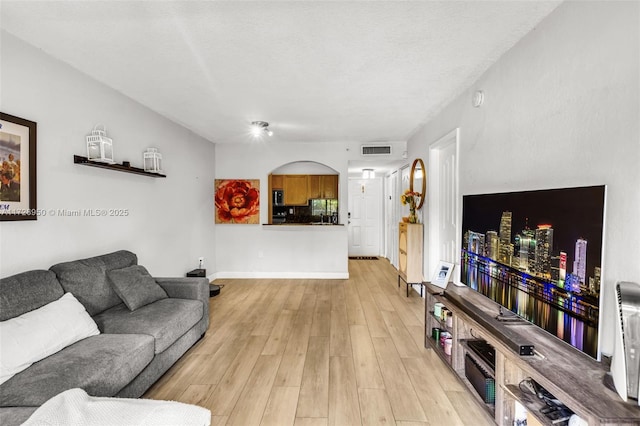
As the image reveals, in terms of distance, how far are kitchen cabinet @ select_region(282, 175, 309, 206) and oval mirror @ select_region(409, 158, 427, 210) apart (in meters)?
2.36

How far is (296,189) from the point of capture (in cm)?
638

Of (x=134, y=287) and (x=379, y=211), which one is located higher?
(x=379, y=211)

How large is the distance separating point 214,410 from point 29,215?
6.40ft

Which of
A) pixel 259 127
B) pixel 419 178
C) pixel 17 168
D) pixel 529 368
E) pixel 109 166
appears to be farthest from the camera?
pixel 419 178

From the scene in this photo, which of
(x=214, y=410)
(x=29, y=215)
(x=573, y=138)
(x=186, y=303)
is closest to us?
(x=573, y=138)

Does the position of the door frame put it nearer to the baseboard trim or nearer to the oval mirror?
the baseboard trim

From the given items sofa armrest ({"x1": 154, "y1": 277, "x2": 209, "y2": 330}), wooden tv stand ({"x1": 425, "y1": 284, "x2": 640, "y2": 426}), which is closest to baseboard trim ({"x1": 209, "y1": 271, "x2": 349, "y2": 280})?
sofa armrest ({"x1": 154, "y1": 277, "x2": 209, "y2": 330})

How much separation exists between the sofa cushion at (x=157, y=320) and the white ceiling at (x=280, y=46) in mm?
2061

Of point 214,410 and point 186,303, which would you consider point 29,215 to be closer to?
point 186,303

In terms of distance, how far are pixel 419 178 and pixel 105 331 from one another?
4.14m

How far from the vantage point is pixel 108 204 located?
2.96 metres

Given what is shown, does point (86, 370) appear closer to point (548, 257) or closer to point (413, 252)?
point (548, 257)

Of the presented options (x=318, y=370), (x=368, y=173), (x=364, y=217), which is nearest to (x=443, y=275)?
(x=318, y=370)

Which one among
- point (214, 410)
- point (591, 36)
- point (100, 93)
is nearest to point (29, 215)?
point (100, 93)
